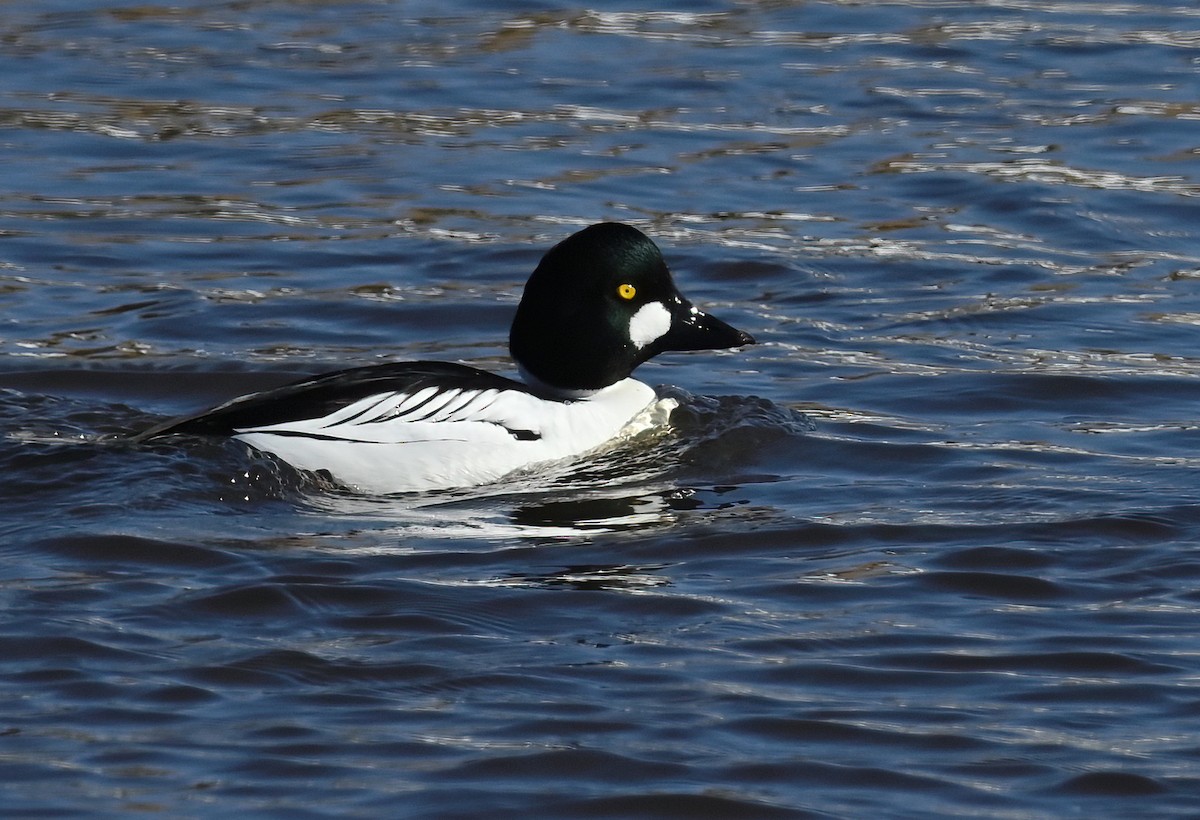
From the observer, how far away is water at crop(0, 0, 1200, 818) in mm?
5383

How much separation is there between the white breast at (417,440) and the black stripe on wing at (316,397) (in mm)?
26

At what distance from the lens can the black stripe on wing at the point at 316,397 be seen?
7.93m

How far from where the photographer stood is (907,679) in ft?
19.3

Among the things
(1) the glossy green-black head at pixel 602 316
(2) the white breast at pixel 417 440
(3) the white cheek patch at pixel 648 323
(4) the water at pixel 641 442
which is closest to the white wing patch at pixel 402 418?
(2) the white breast at pixel 417 440

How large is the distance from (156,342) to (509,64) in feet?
20.3

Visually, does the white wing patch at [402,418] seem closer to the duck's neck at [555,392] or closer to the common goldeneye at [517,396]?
the common goldeneye at [517,396]

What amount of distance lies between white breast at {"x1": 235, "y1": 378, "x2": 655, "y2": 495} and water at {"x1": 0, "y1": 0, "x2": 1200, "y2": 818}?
167 millimetres

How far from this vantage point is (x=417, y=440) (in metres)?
8.04

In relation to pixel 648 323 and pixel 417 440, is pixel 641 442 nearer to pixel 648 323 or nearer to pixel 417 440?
pixel 648 323

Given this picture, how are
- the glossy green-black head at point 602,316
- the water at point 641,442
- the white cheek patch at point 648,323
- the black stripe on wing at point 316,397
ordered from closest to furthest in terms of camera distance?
the water at point 641,442
the black stripe on wing at point 316,397
the glossy green-black head at point 602,316
the white cheek patch at point 648,323

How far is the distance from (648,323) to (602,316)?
23 centimetres

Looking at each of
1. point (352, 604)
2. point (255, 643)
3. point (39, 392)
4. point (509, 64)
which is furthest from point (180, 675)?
point (509, 64)

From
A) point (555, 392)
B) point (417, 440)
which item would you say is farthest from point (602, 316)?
point (417, 440)

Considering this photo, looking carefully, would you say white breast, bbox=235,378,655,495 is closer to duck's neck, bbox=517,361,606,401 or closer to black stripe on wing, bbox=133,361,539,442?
black stripe on wing, bbox=133,361,539,442
